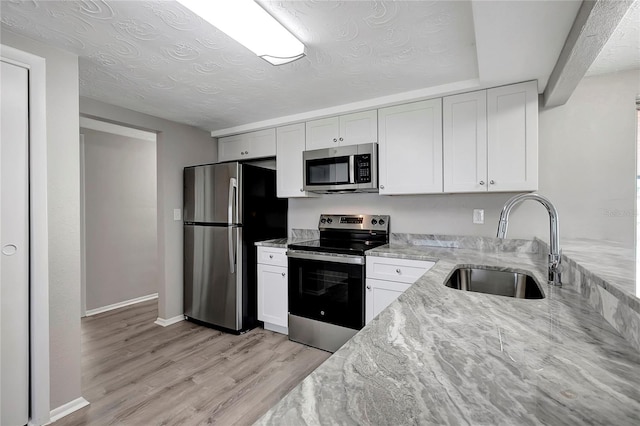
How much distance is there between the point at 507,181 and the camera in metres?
2.19

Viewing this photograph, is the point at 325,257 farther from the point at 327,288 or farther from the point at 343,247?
the point at 327,288

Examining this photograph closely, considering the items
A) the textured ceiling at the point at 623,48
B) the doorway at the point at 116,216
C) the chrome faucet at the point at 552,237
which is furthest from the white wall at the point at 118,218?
the textured ceiling at the point at 623,48

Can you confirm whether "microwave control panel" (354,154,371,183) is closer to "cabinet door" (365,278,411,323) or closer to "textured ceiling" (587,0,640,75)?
"cabinet door" (365,278,411,323)

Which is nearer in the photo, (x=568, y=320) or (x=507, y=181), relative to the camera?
(x=568, y=320)

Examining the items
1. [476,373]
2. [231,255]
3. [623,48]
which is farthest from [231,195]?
[623,48]

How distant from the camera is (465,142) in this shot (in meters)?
2.33

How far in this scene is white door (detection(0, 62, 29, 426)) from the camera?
158 cm

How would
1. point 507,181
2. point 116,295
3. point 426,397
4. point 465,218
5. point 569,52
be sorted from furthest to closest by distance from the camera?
point 116,295
point 465,218
point 507,181
point 569,52
point 426,397

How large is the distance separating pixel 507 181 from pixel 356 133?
129 centimetres

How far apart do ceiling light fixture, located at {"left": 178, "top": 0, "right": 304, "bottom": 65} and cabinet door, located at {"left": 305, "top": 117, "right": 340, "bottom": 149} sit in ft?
3.72

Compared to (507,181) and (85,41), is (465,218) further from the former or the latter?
(85,41)

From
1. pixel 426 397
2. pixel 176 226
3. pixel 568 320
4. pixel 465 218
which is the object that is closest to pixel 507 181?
pixel 465 218

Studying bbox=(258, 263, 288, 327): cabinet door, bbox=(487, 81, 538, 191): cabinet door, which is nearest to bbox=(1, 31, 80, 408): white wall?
bbox=(258, 263, 288, 327): cabinet door

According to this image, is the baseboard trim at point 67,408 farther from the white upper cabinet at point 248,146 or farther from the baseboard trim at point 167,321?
the white upper cabinet at point 248,146
